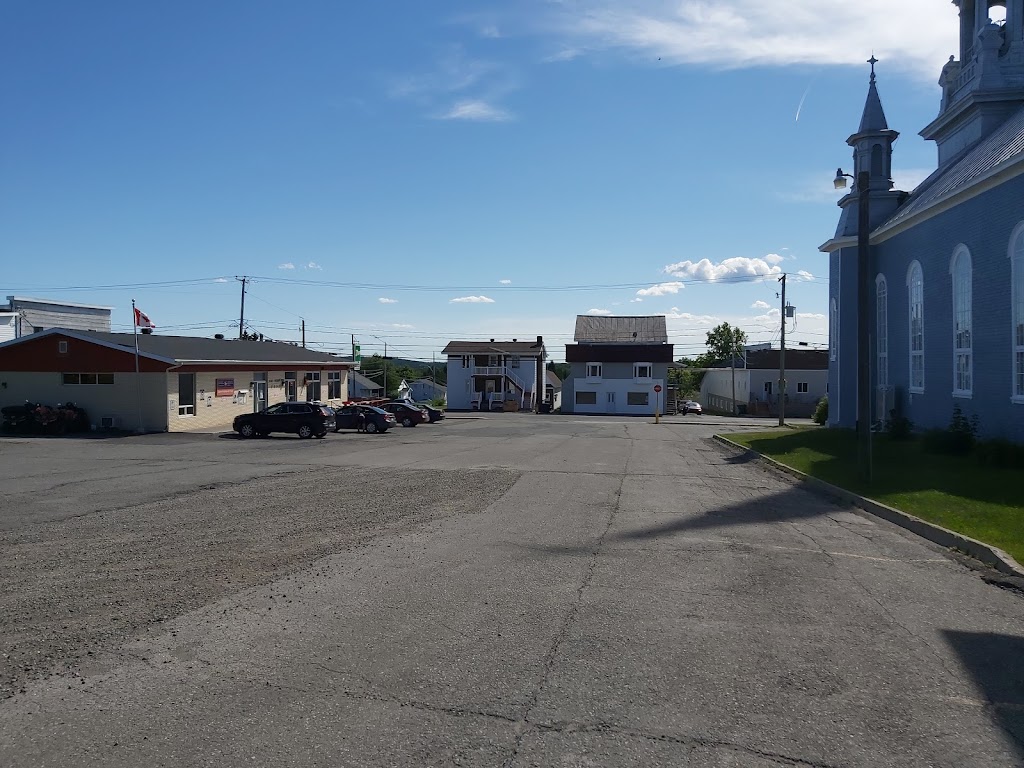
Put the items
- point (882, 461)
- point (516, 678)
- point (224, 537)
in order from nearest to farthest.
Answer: point (516, 678) → point (224, 537) → point (882, 461)

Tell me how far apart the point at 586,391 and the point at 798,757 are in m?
77.1

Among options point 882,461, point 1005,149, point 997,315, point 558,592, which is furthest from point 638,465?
point 558,592

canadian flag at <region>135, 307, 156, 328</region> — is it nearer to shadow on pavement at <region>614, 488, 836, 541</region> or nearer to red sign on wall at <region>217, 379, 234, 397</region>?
red sign on wall at <region>217, 379, 234, 397</region>

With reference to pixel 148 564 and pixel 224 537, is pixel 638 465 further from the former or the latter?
pixel 148 564

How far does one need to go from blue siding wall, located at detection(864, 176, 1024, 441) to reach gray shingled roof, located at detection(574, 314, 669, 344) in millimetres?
53724

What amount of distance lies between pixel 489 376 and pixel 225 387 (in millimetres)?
45534

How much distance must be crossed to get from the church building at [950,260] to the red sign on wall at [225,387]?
29.3 meters

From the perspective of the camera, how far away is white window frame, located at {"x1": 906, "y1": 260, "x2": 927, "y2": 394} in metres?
28.2

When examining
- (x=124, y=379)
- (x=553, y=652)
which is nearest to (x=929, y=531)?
(x=553, y=652)

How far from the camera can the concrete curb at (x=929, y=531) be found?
980 cm

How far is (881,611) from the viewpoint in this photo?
25.2ft

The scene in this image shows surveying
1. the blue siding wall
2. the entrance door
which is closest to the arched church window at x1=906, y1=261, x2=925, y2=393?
the blue siding wall

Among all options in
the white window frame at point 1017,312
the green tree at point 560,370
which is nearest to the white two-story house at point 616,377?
the green tree at point 560,370

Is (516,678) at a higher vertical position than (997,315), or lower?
lower
